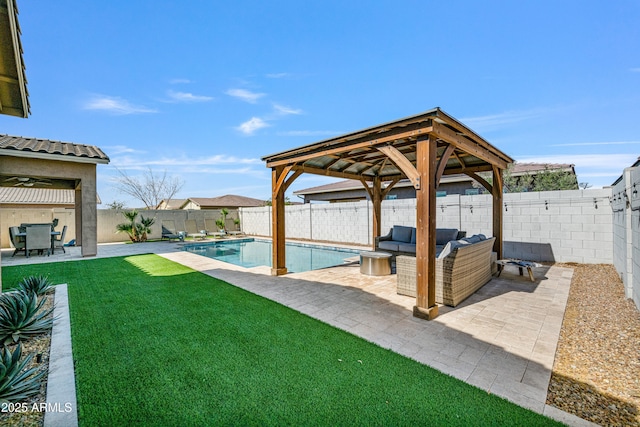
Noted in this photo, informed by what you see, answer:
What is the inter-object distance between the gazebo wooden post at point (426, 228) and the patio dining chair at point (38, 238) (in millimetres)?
13419

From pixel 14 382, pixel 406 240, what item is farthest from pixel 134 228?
pixel 14 382

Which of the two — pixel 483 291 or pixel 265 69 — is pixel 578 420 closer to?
pixel 483 291

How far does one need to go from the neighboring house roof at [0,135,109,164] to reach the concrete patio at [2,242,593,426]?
7045 mm

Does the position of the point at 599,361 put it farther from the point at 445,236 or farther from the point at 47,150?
the point at 47,150

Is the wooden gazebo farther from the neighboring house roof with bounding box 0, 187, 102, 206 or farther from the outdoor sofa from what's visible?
the neighboring house roof with bounding box 0, 187, 102, 206

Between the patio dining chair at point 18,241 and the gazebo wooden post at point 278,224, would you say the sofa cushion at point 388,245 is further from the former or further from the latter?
the patio dining chair at point 18,241

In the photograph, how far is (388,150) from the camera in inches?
182

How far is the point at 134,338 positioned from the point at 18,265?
890 cm

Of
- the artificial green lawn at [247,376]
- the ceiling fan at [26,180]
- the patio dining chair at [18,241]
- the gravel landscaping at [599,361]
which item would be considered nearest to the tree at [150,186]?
the ceiling fan at [26,180]

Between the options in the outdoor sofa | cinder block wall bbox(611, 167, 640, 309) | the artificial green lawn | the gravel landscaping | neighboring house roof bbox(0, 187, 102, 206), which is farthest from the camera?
neighboring house roof bbox(0, 187, 102, 206)

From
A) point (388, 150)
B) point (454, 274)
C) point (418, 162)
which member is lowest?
point (454, 274)

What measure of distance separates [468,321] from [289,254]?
871 centimetres

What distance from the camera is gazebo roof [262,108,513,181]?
4.19 m

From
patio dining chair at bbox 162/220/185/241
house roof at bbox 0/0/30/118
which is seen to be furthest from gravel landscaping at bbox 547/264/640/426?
patio dining chair at bbox 162/220/185/241
